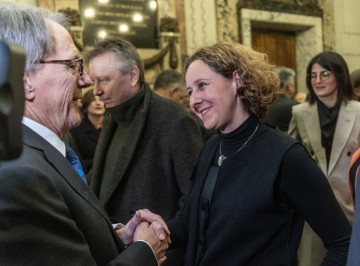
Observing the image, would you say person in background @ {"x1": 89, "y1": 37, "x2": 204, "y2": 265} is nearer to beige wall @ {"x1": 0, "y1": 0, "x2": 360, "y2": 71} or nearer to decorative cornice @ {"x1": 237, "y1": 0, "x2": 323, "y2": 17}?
beige wall @ {"x1": 0, "y1": 0, "x2": 360, "y2": 71}

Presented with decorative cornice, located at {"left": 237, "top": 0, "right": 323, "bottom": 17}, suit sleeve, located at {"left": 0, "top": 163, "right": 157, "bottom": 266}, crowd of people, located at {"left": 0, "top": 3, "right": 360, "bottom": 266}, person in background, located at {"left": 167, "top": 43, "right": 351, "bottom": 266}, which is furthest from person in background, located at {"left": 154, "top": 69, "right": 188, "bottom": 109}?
decorative cornice, located at {"left": 237, "top": 0, "right": 323, "bottom": 17}

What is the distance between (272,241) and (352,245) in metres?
0.78

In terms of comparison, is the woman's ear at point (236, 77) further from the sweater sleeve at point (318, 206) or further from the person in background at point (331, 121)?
the person in background at point (331, 121)

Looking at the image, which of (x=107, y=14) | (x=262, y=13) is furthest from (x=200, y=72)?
(x=262, y=13)

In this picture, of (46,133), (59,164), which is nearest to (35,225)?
(59,164)

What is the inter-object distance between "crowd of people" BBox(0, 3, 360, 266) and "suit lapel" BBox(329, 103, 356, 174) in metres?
0.20

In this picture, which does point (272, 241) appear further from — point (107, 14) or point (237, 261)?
point (107, 14)

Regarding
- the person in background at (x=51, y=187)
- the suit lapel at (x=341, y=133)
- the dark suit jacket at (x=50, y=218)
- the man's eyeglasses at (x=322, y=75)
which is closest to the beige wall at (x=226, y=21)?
the man's eyeglasses at (x=322, y=75)

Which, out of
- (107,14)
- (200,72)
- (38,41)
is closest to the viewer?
(38,41)

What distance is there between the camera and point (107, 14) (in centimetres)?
688

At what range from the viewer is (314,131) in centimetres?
365

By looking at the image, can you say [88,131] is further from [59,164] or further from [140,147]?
[59,164]

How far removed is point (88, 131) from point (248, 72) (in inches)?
106

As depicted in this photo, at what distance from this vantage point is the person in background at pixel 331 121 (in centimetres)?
341
